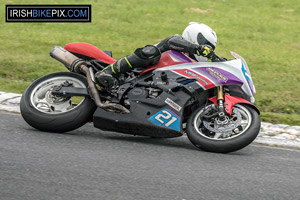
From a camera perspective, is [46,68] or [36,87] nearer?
[36,87]

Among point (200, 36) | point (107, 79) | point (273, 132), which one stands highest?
point (200, 36)

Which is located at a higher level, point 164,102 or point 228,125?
point 164,102

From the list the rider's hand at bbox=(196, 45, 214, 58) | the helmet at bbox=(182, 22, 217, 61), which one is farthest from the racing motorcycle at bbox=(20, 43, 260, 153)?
the helmet at bbox=(182, 22, 217, 61)

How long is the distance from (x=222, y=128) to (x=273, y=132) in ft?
4.17

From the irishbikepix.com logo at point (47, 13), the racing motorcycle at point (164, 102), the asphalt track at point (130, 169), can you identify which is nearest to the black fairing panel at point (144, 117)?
the racing motorcycle at point (164, 102)

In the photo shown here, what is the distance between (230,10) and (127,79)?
9842 mm

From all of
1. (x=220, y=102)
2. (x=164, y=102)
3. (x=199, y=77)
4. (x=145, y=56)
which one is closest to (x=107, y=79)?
(x=145, y=56)

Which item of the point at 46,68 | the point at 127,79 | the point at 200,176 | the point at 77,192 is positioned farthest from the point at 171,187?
the point at 46,68

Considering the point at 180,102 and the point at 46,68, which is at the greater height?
the point at 180,102

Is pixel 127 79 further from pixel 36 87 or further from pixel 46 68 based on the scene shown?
pixel 46 68

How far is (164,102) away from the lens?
225 inches

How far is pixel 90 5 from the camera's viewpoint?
15047mm

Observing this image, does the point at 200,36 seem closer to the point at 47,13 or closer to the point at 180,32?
the point at 180,32

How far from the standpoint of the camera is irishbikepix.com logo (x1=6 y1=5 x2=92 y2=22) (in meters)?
13.9
